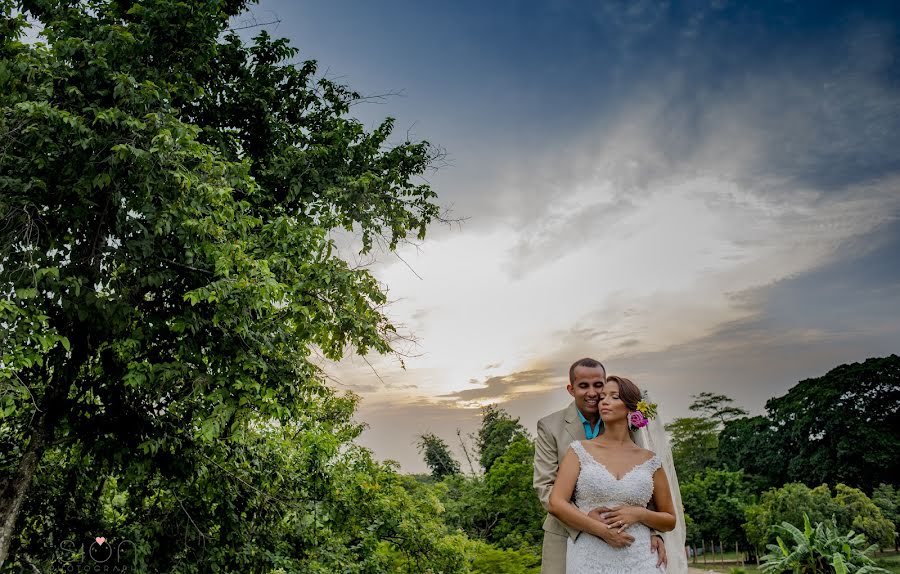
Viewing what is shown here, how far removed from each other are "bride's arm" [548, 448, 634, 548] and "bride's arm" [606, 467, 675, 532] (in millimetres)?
59

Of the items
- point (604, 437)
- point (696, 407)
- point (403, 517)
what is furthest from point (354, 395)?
point (696, 407)

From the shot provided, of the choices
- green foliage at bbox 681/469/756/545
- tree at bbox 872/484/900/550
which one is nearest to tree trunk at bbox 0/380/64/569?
tree at bbox 872/484/900/550

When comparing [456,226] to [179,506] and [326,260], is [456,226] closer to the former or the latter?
[326,260]

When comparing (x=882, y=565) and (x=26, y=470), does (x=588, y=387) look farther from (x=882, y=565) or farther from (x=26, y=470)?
(x=882, y=565)

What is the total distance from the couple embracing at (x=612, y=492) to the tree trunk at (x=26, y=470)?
19.4 ft

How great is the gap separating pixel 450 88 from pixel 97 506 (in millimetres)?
9719

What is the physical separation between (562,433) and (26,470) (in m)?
6.26

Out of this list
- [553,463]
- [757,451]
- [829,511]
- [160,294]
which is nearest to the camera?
[553,463]

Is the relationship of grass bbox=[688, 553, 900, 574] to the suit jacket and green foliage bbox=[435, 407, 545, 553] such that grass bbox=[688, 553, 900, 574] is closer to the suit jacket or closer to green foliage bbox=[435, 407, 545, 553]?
green foliage bbox=[435, 407, 545, 553]

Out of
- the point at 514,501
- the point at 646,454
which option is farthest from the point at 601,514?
the point at 514,501

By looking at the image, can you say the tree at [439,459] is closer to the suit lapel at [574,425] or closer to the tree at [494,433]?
the tree at [494,433]

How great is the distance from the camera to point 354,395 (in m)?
16.3

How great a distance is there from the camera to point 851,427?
38000mm

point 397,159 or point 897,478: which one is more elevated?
point 397,159
